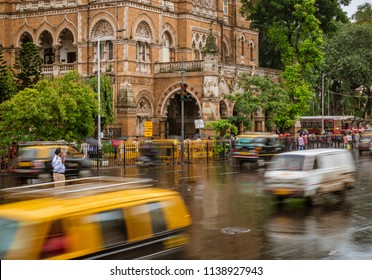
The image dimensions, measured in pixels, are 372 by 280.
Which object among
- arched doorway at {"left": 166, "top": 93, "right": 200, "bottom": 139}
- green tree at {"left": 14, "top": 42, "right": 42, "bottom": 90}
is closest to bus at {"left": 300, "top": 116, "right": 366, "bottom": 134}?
arched doorway at {"left": 166, "top": 93, "right": 200, "bottom": 139}

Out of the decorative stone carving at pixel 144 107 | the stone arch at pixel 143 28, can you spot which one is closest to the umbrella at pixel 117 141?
the decorative stone carving at pixel 144 107

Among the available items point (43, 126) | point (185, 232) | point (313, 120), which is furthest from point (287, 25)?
point (185, 232)

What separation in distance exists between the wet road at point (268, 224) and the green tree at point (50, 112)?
246 inches

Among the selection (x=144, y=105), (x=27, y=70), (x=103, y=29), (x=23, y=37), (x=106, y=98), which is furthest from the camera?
(x=23, y=37)

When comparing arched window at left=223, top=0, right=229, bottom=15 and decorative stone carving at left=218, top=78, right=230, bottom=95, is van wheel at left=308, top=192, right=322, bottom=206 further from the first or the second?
arched window at left=223, top=0, right=229, bottom=15

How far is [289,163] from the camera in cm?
1922

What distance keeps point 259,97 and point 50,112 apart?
65.5ft

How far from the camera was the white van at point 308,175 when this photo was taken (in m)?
18.5

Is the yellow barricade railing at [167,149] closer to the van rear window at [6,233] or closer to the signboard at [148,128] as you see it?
the signboard at [148,128]

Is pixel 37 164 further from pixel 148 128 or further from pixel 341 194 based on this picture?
pixel 148 128

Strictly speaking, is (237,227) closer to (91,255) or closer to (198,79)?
(91,255)

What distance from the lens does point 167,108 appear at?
163 ft

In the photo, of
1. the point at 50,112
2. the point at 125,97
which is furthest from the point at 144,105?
the point at 50,112

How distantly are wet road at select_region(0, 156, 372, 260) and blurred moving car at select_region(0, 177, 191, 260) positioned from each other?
1689 millimetres
